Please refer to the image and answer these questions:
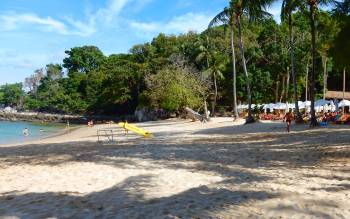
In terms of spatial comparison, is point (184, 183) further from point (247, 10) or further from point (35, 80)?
point (35, 80)

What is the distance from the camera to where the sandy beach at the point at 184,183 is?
7492mm

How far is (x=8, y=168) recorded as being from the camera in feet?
44.7

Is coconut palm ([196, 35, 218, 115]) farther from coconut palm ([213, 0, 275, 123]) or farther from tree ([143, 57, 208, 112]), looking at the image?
coconut palm ([213, 0, 275, 123])

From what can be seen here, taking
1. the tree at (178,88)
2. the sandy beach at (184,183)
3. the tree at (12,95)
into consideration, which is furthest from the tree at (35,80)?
the sandy beach at (184,183)

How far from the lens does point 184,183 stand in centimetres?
995

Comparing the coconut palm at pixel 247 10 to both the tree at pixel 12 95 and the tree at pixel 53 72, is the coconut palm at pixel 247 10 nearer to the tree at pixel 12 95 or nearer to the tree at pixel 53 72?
the tree at pixel 53 72

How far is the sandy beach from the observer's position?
749cm

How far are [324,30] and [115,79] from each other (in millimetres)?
44389

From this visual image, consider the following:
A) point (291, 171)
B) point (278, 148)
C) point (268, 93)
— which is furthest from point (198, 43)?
point (291, 171)

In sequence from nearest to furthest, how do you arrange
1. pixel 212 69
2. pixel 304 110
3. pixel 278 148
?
pixel 278 148, pixel 304 110, pixel 212 69

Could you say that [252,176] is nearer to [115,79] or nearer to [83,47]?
[115,79]

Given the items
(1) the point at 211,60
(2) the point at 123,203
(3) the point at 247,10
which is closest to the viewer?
(2) the point at 123,203

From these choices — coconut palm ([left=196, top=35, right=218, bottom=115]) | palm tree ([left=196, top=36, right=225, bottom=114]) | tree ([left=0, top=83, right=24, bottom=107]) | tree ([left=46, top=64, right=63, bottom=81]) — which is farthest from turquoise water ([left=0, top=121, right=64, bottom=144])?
tree ([left=0, top=83, right=24, bottom=107])

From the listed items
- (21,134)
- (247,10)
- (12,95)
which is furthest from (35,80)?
(247,10)
